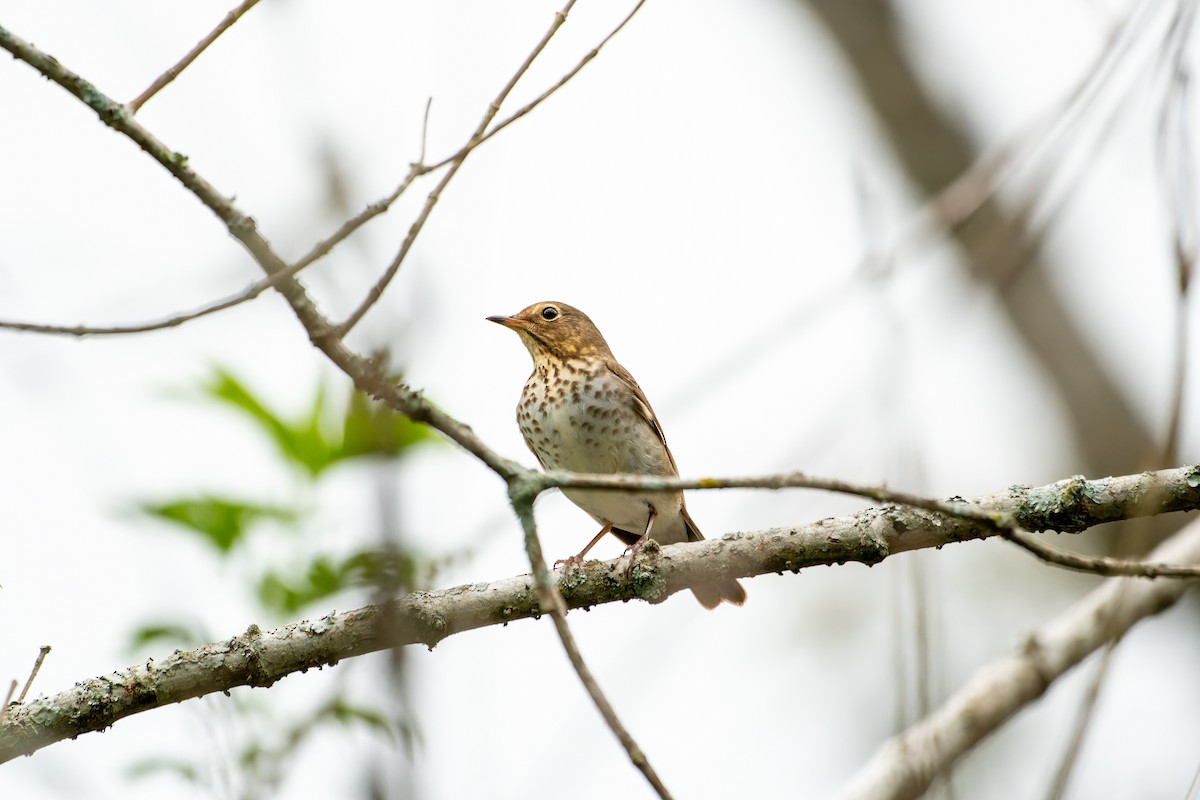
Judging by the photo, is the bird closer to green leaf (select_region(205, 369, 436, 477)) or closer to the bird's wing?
the bird's wing

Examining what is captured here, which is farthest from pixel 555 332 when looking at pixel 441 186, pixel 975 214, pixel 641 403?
pixel 441 186

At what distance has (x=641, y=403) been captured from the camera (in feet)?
22.6

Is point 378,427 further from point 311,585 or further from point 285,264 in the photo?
point 311,585

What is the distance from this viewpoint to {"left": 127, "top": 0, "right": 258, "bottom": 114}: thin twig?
2939mm

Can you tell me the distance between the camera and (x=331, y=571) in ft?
13.6

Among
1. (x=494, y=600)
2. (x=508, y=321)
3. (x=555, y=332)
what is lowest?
(x=494, y=600)

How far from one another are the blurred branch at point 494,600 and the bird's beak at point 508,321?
3.32m

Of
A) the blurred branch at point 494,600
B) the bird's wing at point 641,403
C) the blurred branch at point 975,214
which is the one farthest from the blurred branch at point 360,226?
the blurred branch at point 975,214

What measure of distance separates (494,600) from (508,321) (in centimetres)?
360

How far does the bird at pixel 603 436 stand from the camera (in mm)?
6664

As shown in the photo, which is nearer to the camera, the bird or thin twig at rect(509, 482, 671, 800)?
thin twig at rect(509, 482, 671, 800)

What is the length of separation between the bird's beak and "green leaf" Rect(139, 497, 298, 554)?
3200 mm

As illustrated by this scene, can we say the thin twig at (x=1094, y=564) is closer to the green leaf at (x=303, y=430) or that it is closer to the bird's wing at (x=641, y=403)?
the green leaf at (x=303, y=430)

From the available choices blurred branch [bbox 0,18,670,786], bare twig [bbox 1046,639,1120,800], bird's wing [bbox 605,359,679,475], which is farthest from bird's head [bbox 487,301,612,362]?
bare twig [bbox 1046,639,1120,800]
